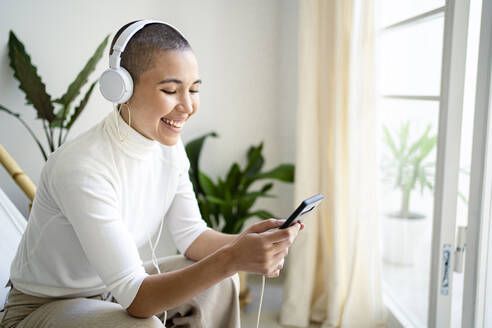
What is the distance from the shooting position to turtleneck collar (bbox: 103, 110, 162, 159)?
1.16m

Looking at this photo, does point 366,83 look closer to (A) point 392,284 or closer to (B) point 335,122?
(B) point 335,122

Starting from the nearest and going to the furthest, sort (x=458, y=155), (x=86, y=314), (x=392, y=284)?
1. (x=86, y=314)
2. (x=458, y=155)
3. (x=392, y=284)

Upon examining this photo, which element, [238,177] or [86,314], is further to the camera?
[238,177]

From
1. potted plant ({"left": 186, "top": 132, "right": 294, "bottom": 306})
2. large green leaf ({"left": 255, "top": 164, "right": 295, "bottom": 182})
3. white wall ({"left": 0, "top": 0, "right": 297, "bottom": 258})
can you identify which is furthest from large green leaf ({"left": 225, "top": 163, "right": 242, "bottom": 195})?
white wall ({"left": 0, "top": 0, "right": 297, "bottom": 258})

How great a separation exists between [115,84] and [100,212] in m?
0.29

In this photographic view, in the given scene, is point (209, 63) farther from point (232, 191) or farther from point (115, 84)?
point (115, 84)

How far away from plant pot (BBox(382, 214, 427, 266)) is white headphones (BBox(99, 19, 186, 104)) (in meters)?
1.37

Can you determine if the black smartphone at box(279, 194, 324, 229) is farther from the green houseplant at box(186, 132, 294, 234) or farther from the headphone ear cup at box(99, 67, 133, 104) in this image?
the green houseplant at box(186, 132, 294, 234)

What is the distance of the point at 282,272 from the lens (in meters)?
2.79

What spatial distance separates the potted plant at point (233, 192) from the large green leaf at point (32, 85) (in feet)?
2.24

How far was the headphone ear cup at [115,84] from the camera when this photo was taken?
1078 mm

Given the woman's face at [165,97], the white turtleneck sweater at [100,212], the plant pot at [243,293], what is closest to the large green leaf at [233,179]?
the plant pot at [243,293]

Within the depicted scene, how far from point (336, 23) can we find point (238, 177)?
860 mm

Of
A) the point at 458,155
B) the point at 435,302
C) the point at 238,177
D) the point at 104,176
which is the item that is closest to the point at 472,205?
the point at 458,155
